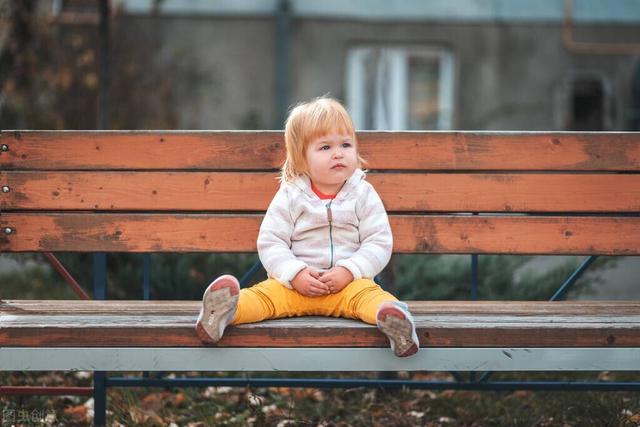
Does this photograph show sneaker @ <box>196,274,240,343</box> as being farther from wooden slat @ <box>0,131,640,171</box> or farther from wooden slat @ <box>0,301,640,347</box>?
wooden slat @ <box>0,131,640,171</box>

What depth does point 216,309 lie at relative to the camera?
8.48 feet

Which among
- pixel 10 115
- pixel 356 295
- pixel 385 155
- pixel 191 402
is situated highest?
pixel 10 115

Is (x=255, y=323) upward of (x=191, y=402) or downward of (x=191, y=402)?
upward

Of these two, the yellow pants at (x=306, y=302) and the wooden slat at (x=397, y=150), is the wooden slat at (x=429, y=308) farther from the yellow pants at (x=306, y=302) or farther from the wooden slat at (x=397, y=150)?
the wooden slat at (x=397, y=150)

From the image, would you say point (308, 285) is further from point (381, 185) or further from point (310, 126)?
point (381, 185)

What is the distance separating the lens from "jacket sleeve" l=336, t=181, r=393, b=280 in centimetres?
294

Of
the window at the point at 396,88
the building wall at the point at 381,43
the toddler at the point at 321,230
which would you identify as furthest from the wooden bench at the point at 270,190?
the window at the point at 396,88

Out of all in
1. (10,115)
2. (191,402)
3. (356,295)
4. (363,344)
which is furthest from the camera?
(10,115)

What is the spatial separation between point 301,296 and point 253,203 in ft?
2.00

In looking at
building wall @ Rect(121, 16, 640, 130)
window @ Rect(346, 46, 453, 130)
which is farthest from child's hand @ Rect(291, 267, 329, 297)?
window @ Rect(346, 46, 453, 130)

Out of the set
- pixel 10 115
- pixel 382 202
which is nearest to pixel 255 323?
pixel 382 202

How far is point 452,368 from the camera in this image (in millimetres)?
2660

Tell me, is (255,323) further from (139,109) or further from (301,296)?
(139,109)

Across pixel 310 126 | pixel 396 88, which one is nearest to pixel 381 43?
pixel 396 88
